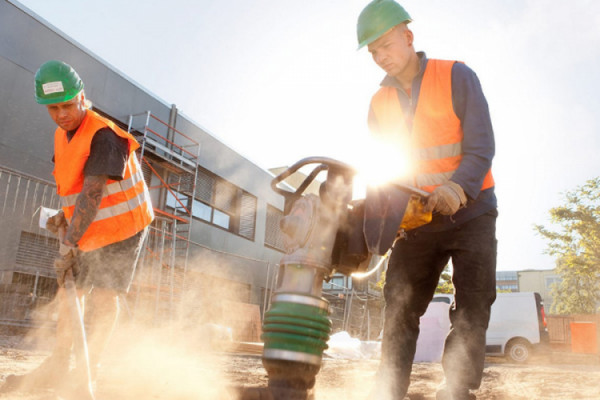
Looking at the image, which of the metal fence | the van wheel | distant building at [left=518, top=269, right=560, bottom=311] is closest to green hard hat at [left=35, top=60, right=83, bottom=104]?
the metal fence

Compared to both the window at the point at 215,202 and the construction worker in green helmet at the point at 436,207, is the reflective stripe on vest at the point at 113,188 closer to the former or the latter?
the construction worker in green helmet at the point at 436,207

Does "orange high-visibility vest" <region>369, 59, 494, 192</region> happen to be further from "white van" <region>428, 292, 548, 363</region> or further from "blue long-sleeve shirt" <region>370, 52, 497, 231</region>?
"white van" <region>428, 292, 548, 363</region>

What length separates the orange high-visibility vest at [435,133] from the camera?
2.23 meters

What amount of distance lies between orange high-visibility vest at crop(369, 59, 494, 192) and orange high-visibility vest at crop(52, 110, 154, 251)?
5.74 feet

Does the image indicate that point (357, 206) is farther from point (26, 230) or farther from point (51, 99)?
point (26, 230)

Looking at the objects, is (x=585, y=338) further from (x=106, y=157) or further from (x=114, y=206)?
(x=106, y=157)

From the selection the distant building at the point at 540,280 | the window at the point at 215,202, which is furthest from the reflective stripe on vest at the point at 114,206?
the distant building at the point at 540,280

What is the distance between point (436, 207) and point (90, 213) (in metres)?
1.93

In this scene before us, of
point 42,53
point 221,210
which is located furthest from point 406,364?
point 221,210

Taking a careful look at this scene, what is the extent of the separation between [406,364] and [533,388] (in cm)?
203

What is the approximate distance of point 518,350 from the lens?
11945mm

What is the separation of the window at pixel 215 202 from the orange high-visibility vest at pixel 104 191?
11065 mm

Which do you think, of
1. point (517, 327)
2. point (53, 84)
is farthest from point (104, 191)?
point (517, 327)

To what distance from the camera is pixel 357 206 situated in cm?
192
